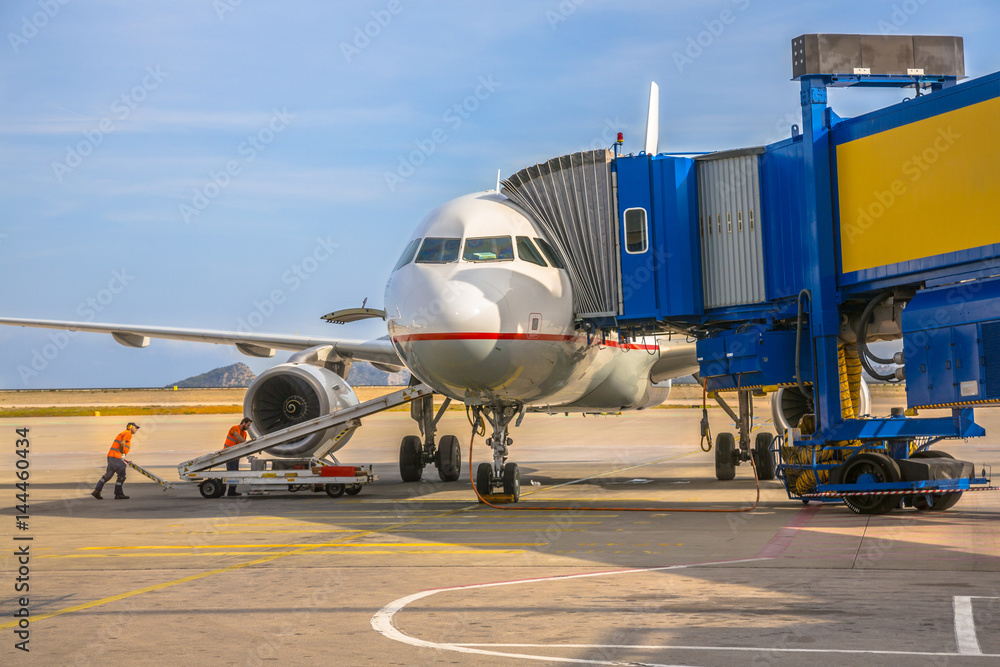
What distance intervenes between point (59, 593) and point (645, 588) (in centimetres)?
468

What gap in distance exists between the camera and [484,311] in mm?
13375

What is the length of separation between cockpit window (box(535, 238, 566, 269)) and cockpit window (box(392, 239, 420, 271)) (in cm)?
176

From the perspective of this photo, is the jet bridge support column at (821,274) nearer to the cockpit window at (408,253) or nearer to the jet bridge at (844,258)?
the jet bridge at (844,258)

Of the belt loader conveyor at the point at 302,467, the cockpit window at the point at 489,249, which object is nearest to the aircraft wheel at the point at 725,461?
the belt loader conveyor at the point at 302,467

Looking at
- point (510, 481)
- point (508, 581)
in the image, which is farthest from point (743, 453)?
point (508, 581)

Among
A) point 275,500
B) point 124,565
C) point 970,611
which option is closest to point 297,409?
Answer: point 275,500

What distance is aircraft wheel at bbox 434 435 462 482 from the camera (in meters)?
21.2

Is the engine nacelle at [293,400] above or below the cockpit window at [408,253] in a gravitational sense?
below

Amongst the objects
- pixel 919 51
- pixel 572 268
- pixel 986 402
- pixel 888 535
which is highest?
pixel 919 51

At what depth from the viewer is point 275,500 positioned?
Answer: 17.5m

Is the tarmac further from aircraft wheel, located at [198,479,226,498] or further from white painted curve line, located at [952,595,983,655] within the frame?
aircraft wheel, located at [198,479,226,498]

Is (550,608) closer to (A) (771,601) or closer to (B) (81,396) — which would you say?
(A) (771,601)

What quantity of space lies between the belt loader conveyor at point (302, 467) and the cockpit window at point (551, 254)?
3.69 m

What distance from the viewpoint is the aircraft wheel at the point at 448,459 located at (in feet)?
69.6
